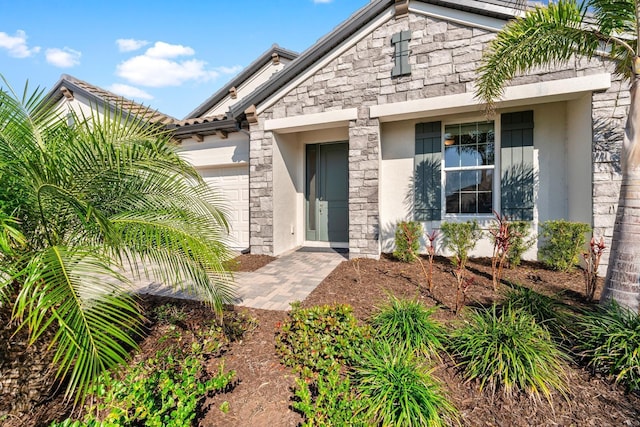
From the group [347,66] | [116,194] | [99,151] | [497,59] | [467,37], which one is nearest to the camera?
[99,151]

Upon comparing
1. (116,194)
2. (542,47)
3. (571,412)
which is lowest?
(571,412)

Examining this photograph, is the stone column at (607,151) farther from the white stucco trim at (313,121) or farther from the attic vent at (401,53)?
the white stucco trim at (313,121)

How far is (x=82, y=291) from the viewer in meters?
1.64

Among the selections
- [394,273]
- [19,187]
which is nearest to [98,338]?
[19,187]

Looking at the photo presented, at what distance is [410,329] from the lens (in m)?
2.50

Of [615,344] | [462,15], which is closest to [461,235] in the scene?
[615,344]

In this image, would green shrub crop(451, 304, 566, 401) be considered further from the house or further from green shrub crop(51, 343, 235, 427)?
the house

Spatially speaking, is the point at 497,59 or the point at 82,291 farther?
the point at 497,59

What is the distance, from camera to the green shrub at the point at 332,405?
1781 millimetres

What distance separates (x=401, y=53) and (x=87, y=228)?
18.5 ft

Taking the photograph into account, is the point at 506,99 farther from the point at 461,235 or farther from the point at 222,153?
the point at 222,153

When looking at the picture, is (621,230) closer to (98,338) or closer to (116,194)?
(98,338)

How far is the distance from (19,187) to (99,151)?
0.59 m

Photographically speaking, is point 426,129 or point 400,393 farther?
point 426,129
